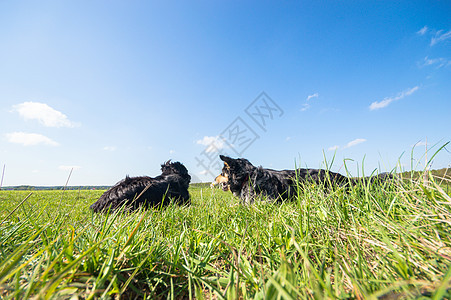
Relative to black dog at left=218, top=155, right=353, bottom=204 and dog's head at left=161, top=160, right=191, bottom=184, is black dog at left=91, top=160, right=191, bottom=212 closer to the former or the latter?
dog's head at left=161, top=160, right=191, bottom=184

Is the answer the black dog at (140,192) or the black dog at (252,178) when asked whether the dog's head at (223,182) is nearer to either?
the black dog at (252,178)

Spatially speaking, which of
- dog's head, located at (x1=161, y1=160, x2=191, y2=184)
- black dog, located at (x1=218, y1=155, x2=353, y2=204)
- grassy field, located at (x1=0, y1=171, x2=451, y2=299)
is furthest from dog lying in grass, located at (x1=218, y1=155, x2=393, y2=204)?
Answer: grassy field, located at (x1=0, y1=171, x2=451, y2=299)

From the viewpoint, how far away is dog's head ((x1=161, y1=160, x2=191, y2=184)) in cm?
748

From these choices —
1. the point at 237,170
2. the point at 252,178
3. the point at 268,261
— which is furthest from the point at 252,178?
the point at 268,261

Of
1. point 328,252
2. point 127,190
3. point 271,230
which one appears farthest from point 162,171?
point 328,252

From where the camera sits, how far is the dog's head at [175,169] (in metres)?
7.48

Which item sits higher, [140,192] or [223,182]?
[223,182]

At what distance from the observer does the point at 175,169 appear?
295 inches

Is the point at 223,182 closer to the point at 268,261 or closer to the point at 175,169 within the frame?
the point at 175,169

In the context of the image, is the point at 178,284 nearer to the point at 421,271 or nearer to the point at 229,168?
the point at 421,271

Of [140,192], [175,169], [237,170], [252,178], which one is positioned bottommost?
[140,192]

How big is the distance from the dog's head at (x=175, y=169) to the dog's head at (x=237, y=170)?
6.48 feet

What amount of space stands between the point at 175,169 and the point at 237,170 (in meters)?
2.53

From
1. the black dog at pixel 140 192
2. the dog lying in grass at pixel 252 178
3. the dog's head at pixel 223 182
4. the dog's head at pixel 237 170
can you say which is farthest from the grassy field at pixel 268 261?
the dog's head at pixel 223 182
